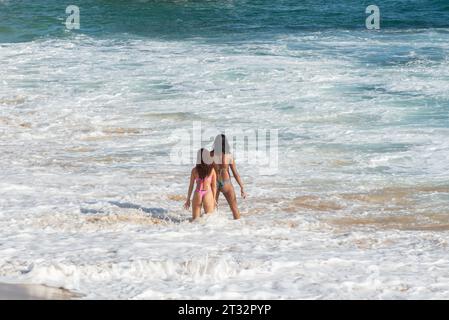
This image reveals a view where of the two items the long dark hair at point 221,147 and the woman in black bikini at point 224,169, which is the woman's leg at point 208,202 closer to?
the woman in black bikini at point 224,169

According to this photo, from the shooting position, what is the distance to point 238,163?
1631cm

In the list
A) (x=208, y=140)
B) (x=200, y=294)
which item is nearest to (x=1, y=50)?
(x=208, y=140)

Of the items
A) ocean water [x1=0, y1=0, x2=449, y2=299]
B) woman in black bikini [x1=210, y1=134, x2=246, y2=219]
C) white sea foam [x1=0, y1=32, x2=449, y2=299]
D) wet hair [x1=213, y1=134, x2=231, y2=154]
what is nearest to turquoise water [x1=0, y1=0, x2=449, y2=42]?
ocean water [x1=0, y1=0, x2=449, y2=299]

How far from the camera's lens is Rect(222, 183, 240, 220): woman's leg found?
1250cm

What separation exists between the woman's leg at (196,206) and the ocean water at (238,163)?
4.9 inches

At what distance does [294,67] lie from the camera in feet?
84.8

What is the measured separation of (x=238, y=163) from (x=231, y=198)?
3.82 metres

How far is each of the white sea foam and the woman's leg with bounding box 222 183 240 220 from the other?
5.9 inches

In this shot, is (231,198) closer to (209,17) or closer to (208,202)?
(208,202)

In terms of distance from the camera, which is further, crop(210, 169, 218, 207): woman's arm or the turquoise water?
the turquoise water

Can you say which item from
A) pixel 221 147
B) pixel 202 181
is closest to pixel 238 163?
pixel 221 147

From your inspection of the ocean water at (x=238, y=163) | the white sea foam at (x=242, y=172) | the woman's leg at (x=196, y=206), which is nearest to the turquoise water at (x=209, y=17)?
the ocean water at (x=238, y=163)

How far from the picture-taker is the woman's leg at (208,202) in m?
12.3

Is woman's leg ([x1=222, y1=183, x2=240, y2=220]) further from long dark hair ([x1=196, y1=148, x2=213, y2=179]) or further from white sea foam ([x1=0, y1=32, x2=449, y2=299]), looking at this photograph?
long dark hair ([x1=196, y1=148, x2=213, y2=179])
